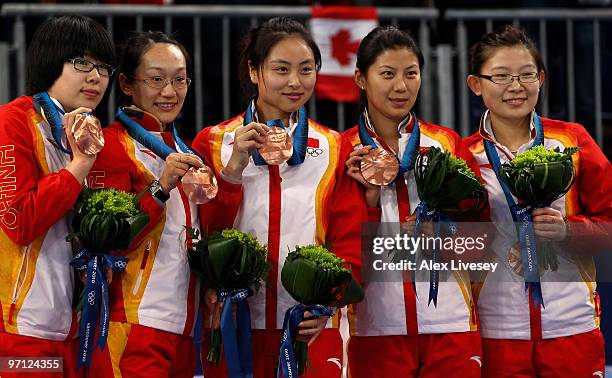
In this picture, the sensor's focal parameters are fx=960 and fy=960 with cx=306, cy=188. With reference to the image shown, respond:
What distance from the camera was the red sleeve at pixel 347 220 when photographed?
3598 millimetres

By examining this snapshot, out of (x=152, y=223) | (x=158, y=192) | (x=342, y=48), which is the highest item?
(x=342, y=48)

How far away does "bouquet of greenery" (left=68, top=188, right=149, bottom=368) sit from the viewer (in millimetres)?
3301

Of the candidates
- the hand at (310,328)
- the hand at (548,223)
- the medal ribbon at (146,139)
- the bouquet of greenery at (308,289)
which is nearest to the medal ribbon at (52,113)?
the medal ribbon at (146,139)

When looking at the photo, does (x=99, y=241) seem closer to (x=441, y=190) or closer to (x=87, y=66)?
(x=87, y=66)

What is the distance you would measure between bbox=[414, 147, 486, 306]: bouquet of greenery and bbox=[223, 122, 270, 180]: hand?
0.60 meters

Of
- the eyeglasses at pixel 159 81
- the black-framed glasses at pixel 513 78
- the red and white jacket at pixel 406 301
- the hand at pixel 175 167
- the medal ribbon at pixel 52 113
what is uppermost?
the black-framed glasses at pixel 513 78

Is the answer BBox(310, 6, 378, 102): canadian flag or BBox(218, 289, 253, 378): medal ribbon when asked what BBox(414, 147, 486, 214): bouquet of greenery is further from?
BBox(310, 6, 378, 102): canadian flag

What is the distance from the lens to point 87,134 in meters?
3.35

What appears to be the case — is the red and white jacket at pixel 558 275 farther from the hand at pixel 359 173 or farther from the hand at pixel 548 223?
the hand at pixel 359 173

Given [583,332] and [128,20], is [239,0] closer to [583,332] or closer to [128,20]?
[128,20]

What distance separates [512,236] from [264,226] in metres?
0.96

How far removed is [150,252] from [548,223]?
147cm

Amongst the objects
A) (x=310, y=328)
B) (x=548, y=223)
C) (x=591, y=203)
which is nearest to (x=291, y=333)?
(x=310, y=328)

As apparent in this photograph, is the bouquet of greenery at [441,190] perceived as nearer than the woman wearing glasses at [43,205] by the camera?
No
